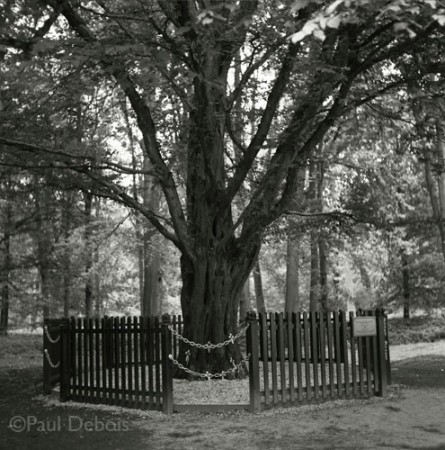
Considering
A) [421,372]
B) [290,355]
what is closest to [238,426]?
[290,355]

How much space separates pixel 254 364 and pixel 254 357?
0.36ft

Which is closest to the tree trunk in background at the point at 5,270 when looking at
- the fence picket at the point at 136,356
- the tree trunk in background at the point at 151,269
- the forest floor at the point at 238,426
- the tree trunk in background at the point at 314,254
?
the tree trunk in background at the point at 151,269

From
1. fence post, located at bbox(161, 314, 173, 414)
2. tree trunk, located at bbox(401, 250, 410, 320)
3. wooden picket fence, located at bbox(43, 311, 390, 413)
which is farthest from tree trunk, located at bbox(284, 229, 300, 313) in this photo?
fence post, located at bbox(161, 314, 173, 414)

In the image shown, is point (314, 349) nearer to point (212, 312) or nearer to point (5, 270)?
point (212, 312)

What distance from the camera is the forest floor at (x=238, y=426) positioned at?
23.1 feet

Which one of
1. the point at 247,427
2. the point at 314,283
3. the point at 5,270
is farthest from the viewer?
the point at 314,283

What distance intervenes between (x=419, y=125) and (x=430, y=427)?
7198 millimetres

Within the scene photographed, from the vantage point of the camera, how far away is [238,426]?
8.01 meters

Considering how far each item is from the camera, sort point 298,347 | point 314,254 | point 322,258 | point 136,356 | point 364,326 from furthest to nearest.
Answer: point 314,254
point 322,258
point 364,326
point 136,356
point 298,347

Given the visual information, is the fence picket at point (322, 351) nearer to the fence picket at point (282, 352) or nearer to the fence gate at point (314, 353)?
A: the fence gate at point (314, 353)

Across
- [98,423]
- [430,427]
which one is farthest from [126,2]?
[430,427]

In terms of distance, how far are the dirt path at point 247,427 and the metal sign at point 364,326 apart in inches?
42.8

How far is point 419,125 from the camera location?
508 inches

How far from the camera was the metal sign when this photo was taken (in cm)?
1010
